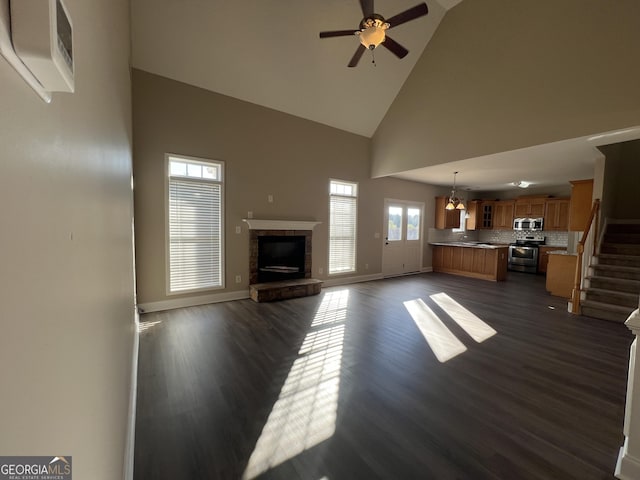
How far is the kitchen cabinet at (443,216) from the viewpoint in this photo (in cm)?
838

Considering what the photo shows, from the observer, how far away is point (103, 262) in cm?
93

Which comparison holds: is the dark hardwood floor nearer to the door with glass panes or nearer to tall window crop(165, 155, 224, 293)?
tall window crop(165, 155, 224, 293)

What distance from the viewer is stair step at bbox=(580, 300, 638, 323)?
4.10m

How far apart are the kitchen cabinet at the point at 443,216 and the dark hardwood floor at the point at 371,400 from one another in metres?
4.80

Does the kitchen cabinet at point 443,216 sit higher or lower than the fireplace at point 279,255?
higher

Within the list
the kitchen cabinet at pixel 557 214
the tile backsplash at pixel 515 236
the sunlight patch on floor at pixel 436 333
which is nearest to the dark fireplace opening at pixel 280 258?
the sunlight patch on floor at pixel 436 333

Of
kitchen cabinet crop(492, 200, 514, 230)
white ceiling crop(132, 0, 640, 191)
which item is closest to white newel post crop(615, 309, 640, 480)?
white ceiling crop(132, 0, 640, 191)

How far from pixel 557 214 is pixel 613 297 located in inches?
183

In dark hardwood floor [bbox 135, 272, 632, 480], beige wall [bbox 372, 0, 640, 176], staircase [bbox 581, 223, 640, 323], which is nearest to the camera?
dark hardwood floor [bbox 135, 272, 632, 480]

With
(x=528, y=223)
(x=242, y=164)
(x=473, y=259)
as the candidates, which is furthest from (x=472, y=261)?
(x=242, y=164)

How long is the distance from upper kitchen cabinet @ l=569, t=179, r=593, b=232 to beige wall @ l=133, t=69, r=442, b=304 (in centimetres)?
394

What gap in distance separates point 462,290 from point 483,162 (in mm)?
2723

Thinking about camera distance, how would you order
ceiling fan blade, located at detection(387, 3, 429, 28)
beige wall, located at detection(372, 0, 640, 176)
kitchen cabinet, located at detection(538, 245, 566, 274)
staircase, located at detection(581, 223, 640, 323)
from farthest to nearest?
kitchen cabinet, located at detection(538, 245, 566, 274) < staircase, located at detection(581, 223, 640, 323) < beige wall, located at detection(372, 0, 640, 176) < ceiling fan blade, located at detection(387, 3, 429, 28)

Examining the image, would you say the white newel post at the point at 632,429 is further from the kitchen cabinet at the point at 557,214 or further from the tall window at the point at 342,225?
the kitchen cabinet at the point at 557,214
